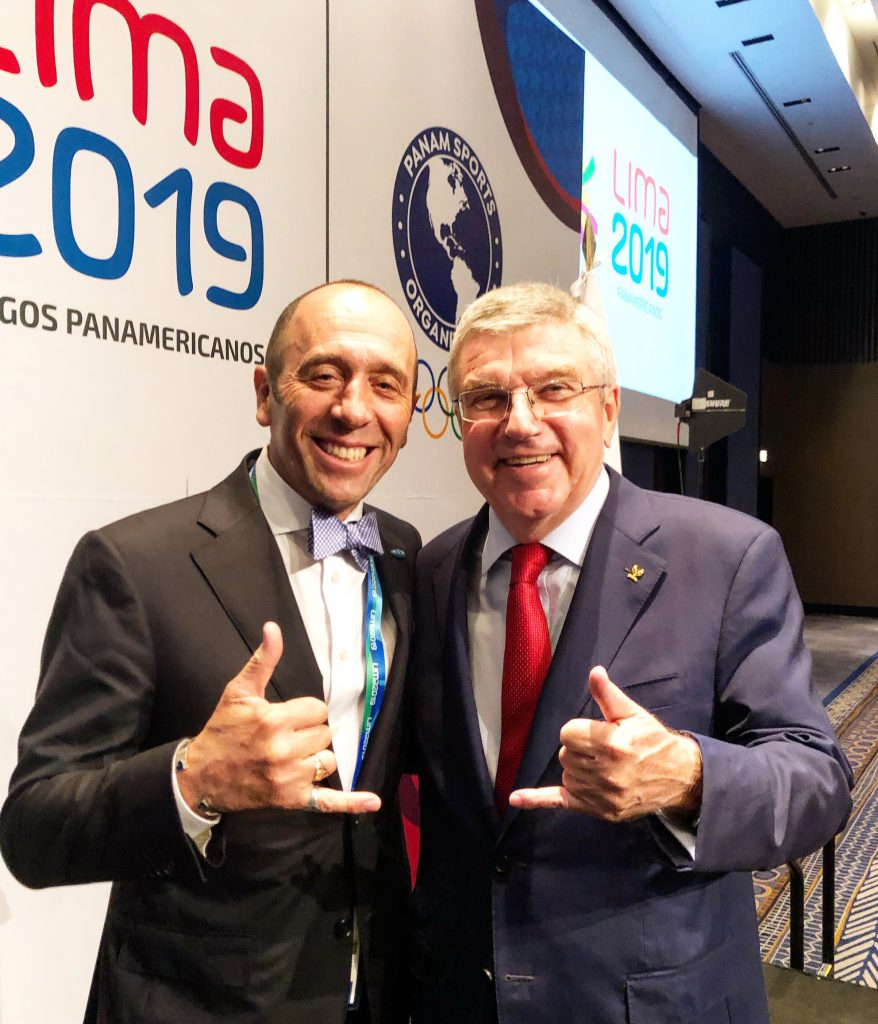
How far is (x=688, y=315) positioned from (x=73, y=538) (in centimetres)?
532

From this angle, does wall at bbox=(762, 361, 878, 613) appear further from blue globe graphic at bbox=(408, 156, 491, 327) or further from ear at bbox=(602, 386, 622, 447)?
ear at bbox=(602, 386, 622, 447)

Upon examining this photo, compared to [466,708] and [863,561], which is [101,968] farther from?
[863,561]

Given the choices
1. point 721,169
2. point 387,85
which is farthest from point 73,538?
point 721,169

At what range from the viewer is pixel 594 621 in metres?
1.33

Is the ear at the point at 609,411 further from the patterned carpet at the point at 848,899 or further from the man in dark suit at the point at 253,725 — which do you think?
the patterned carpet at the point at 848,899

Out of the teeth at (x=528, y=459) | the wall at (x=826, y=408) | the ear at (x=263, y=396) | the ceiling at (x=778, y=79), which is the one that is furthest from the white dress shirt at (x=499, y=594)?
the wall at (x=826, y=408)

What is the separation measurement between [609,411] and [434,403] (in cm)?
204

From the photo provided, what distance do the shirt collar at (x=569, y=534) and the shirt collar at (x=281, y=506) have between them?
0.32 m

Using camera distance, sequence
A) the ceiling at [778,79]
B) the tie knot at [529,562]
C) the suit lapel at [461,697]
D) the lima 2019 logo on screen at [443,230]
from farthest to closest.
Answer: the ceiling at [778,79]
the lima 2019 logo on screen at [443,230]
the tie knot at [529,562]
the suit lapel at [461,697]

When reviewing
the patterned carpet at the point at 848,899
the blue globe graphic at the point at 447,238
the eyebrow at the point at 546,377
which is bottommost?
the patterned carpet at the point at 848,899

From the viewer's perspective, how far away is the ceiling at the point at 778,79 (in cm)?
592

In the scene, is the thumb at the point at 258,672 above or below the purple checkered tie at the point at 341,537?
below

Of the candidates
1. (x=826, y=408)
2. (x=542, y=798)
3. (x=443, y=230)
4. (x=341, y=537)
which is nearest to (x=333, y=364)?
(x=341, y=537)

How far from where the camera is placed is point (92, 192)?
2.16 m
